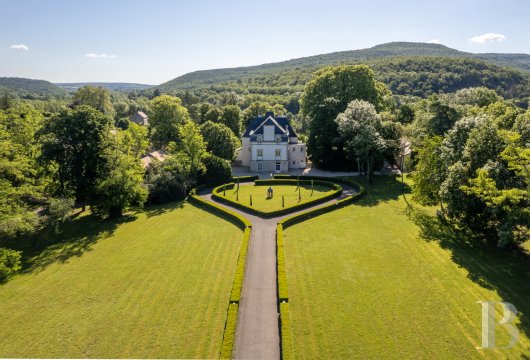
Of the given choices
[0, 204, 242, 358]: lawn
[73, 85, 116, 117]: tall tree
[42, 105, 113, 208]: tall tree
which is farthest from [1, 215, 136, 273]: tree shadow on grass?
[73, 85, 116, 117]: tall tree

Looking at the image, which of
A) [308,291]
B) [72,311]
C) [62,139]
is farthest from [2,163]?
[308,291]

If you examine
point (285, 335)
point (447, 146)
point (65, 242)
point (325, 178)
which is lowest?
point (285, 335)

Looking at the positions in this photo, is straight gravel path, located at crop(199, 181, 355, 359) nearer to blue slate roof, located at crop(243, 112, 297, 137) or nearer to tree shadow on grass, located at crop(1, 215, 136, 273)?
tree shadow on grass, located at crop(1, 215, 136, 273)

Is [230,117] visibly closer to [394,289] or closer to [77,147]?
[77,147]

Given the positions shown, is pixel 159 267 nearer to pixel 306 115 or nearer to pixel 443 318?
pixel 443 318

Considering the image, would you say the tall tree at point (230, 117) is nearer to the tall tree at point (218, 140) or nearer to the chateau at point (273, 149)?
the chateau at point (273, 149)

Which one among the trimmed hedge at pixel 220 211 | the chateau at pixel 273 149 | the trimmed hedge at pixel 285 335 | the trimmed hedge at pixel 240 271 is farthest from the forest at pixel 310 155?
the trimmed hedge at pixel 240 271

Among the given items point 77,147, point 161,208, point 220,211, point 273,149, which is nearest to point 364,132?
point 273,149
